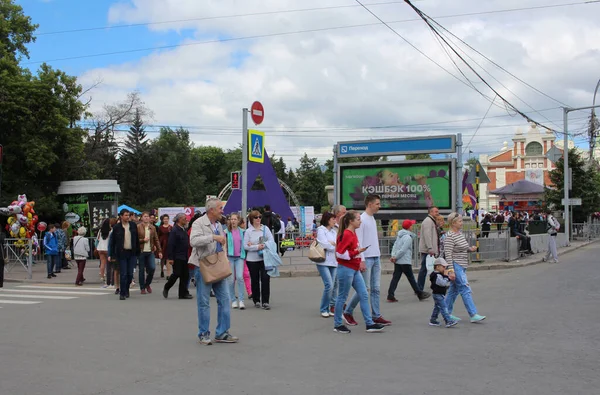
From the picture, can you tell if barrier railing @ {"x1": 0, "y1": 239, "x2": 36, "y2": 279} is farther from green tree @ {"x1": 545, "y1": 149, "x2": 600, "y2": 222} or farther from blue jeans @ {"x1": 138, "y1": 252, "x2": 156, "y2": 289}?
green tree @ {"x1": 545, "y1": 149, "x2": 600, "y2": 222}

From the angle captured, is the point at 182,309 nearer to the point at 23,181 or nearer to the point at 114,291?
the point at 114,291

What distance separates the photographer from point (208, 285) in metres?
7.75

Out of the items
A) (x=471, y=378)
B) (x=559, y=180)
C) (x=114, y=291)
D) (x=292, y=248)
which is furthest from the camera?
(x=559, y=180)

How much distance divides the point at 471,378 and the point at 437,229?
223 inches

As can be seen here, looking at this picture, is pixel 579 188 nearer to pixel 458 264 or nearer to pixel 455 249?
pixel 458 264

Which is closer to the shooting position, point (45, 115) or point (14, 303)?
point (14, 303)

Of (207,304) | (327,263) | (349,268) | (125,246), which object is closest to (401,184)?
(125,246)

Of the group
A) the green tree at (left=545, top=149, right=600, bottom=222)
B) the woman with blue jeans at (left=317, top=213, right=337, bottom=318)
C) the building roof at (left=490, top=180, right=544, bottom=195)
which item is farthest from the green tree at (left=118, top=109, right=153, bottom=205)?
the woman with blue jeans at (left=317, top=213, right=337, bottom=318)

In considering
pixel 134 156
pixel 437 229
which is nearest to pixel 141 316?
pixel 437 229

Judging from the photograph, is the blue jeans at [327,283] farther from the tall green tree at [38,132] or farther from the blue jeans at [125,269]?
the tall green tree at [38,132]

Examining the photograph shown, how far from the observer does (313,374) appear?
6.14 m

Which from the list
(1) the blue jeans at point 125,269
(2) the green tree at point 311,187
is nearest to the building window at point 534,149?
(2) the green tree at point 311,187

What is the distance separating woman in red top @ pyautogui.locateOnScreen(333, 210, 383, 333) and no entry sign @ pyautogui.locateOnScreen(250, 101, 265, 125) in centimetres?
875

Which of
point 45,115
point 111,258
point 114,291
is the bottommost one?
point 114,291
